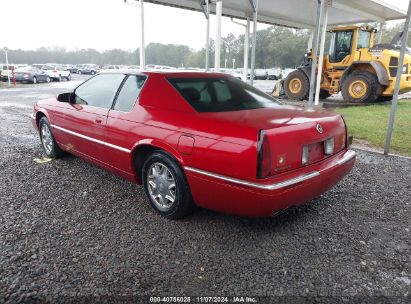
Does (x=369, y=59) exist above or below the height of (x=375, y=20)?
below

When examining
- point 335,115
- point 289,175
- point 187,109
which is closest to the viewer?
point 289,175

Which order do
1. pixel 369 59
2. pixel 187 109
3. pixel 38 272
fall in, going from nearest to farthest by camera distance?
pixel 38 272
pixel 187 109
pixel 369 59

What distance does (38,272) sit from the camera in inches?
93.3

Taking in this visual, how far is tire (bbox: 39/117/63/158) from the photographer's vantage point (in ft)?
16.0

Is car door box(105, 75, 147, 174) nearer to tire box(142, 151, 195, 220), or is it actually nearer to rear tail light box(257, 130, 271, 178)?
tire box(142, 151, 195, 220)

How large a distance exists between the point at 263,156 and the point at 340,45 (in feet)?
38.0

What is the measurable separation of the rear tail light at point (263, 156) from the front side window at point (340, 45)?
11.4 meters

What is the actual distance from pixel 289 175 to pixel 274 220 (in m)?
0.76

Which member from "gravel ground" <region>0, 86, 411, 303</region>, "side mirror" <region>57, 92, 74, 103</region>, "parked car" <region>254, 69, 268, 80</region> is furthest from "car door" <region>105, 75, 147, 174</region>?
"parked car" <region>254, 69, 268, 80</region>

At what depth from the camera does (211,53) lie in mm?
51281

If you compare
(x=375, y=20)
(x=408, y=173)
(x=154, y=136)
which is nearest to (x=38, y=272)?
(x=154, y=136)

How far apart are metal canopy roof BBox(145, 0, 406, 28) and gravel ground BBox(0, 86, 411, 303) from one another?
8.51 m

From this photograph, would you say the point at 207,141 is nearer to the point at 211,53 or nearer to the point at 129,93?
the point at 129,93

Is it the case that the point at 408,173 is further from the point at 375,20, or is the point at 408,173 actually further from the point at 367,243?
the point at 375,20
